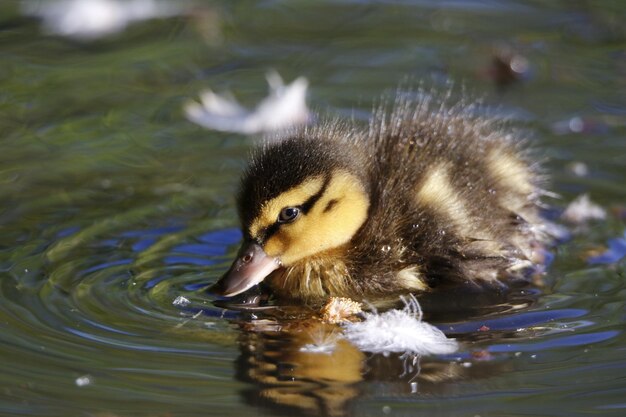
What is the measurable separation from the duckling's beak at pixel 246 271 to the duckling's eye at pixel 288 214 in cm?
14

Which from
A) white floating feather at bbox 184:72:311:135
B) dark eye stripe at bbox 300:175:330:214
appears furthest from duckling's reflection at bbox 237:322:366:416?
white floating feather at bbox 184:72:311:135

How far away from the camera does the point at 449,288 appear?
4648mm

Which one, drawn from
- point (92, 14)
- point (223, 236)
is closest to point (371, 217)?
point (223, 236)

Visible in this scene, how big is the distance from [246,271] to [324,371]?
70cm

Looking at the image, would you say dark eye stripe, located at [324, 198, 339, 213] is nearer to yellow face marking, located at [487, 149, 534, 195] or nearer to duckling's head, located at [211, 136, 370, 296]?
duckling's head, located at [211, 136, 370, 296]

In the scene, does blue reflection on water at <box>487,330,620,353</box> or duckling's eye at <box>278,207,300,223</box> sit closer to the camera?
blue reflection on water at <box>487,330,620,353</box>

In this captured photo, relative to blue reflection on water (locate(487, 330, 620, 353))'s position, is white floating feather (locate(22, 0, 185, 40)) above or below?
above

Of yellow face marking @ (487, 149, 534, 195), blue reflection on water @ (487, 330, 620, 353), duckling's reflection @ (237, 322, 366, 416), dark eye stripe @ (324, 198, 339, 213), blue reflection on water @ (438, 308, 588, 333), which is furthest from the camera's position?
yellow face marking @ (487, 149, 534, 195)

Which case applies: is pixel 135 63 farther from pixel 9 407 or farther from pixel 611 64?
pixel 9 407

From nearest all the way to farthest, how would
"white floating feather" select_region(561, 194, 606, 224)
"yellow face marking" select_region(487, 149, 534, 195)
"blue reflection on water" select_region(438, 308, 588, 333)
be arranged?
"blue reflection on water" select_region(438, 308, 588, 333) < "yellow face marking" select_region(487, 149, 534, 195) < "white floating feather" select_region(561, 194, 606, 224)

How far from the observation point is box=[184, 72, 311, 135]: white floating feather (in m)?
6.18

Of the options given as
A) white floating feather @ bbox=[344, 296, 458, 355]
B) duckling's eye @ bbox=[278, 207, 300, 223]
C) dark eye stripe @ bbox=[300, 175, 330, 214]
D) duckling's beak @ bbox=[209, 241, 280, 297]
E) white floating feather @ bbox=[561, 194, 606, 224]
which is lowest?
white floating feather @ bbox=[344, 296, 458, 355]

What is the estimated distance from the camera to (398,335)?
13.5ft

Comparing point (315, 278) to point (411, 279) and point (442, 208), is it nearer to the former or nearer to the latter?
point (411, 279)
